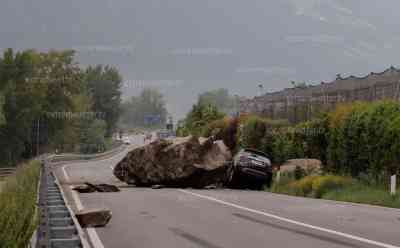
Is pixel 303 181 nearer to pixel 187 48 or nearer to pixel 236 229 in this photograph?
pixel 236 229

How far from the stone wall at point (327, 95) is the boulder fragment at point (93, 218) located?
59.0 ft

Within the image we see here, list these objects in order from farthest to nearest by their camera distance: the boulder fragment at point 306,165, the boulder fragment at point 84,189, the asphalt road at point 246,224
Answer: the boulder fragment at point 306,165 → the boulder fragment at point 84,189 → the asphalt road at point 246,224

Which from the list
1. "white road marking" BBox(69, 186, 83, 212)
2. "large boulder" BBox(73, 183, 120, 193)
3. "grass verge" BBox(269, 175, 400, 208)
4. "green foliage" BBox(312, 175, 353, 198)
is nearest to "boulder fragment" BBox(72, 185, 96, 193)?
"large boulder" BBox(73, 183, 120, 193)

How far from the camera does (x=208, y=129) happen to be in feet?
169

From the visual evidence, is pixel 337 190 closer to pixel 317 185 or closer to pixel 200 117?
pixel 317 185

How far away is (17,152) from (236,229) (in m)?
65.5

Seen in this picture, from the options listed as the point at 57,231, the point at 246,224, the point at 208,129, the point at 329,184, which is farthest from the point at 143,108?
the point at 57,231

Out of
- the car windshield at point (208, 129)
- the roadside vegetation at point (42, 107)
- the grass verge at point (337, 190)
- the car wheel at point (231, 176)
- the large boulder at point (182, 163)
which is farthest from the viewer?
the roadside vegetation at point (42, 107)

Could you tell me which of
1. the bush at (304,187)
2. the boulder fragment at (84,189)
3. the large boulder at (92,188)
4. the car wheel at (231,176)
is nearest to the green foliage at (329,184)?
the bush at (304,187)

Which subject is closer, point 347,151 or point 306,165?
point 347,151

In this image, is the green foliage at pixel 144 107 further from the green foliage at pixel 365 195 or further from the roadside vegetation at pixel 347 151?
the green foliage at pixel 365 195

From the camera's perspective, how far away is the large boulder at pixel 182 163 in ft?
117

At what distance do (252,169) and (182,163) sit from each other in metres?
3.65

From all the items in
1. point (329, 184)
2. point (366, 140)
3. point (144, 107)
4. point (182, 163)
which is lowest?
point (329, 184)
